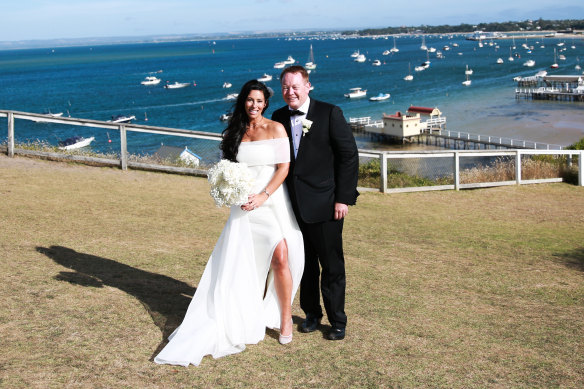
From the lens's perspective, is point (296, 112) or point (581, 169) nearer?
point (296, 112)

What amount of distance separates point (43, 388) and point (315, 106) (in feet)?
9.56

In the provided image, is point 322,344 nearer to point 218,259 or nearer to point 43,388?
point 218,259

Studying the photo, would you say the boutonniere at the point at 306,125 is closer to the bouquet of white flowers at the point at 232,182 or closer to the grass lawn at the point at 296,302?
the bouquet of white flowers at the point at 232,182

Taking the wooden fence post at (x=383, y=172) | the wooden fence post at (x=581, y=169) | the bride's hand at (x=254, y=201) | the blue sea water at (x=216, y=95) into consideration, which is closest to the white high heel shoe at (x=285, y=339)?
the bride's hand at (x=254, y=201)

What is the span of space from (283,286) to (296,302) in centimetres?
137

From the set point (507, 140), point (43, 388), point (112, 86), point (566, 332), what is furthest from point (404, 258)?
point (112, 86)

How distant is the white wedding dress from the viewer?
504 centimetres

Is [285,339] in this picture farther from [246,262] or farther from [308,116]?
[308,116]

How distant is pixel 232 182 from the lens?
4.90 metres

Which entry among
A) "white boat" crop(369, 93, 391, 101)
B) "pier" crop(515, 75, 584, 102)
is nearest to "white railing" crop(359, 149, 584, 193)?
"pier" crop(515, 75, 584, 102)

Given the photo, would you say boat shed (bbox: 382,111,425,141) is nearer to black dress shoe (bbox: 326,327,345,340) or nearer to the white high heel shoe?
black dress shoe (bbox: 326,327,345,340)

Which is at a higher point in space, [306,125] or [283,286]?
[306,125]

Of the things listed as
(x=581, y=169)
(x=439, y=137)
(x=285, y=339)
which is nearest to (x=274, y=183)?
(x=285, y=339)

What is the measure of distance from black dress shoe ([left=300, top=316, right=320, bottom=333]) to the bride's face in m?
1.91
